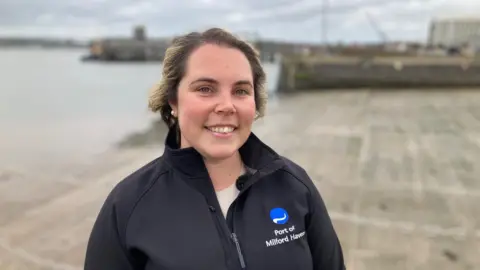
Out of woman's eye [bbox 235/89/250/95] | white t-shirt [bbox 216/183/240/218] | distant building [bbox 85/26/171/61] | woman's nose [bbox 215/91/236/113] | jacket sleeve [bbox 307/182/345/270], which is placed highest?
woman's eye [bbox 235/89/250/95]

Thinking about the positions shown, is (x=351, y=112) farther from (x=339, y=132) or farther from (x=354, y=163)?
(x=354, y=163)

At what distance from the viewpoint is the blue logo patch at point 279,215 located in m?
1.90

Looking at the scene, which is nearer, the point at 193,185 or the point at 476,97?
the point at 193,185

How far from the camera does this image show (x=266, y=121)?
1433 cm

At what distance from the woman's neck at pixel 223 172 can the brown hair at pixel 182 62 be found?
0.27 metres

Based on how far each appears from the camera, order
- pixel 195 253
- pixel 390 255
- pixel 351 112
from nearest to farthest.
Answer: pixel 195 253 → pixel 390 255 → pixel 351 112

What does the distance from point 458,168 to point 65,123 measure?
24.1 meters

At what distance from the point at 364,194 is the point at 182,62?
552cm

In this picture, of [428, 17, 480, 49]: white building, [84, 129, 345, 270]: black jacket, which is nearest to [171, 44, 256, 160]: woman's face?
[84, 129, 345, 270]: black jacket

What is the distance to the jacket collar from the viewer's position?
1.90 m

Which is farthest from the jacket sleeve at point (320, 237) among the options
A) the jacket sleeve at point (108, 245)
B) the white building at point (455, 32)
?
the white building at point (455, 32)

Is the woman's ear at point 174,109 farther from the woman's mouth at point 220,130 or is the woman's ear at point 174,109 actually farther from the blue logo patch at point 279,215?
the blue logo patch at point 279,215

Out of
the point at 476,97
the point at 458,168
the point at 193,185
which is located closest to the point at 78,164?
the point at 458,168

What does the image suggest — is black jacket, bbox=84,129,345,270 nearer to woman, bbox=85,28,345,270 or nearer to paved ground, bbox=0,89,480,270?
woman, bbox=85,28,345,270
